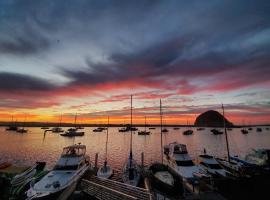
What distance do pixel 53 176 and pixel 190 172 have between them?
15.8m

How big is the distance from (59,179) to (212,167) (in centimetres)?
2001

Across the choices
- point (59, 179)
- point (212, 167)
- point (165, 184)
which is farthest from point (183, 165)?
point (59, 179)

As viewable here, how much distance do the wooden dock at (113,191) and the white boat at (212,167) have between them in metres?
14.1

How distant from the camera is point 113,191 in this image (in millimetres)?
12258

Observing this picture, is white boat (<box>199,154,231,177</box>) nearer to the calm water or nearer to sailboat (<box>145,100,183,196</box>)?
sailboat (<box>145,100,183,196</box>)

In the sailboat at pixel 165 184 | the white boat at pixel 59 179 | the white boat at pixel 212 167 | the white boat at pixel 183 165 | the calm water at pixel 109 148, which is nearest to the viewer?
the white boat at pixel 59 179

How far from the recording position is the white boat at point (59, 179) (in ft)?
47.0

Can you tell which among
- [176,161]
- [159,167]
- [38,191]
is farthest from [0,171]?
[176,161]

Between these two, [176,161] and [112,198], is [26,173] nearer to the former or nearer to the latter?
[112,198]

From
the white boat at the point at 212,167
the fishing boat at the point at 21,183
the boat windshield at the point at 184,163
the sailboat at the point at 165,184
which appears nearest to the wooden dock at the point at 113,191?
the sailboat at the point at 165,184

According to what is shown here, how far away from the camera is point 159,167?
2488 centimetres

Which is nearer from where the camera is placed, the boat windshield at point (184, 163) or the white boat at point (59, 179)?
the white boat at point (59, 179)

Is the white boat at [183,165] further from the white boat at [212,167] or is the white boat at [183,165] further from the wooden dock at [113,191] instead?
the wooden dock at [113,191]

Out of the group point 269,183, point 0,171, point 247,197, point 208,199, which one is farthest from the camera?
point 0,171
